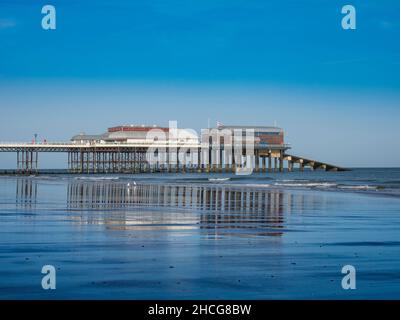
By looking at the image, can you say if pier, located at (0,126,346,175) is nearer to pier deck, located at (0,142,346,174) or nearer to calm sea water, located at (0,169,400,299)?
pier deck, located at (0,142,346,174)

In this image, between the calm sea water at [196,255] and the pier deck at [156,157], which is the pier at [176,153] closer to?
the pier deck at [156,157]

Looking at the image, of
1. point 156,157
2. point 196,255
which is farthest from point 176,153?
point 196,255

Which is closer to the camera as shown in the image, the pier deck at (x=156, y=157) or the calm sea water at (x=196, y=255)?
the calm sea water at (x=196, y=255)

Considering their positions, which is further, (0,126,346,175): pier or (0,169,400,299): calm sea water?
(0,126,346,175): pier

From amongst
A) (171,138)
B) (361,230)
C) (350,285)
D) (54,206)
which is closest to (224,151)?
(171,138)

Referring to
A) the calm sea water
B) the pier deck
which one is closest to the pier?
the pier deck

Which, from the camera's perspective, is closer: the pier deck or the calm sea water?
the calm sea water

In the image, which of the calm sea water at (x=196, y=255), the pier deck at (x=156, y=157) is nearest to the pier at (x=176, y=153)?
the pier deck at (x=156, y=157)

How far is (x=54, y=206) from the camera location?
27.2m

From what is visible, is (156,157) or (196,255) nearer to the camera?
(196,255)

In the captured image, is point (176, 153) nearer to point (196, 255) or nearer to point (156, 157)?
point (156, 157)

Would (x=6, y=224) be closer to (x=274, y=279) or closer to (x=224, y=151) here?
(x=274, y=279)

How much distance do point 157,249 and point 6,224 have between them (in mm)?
6368
